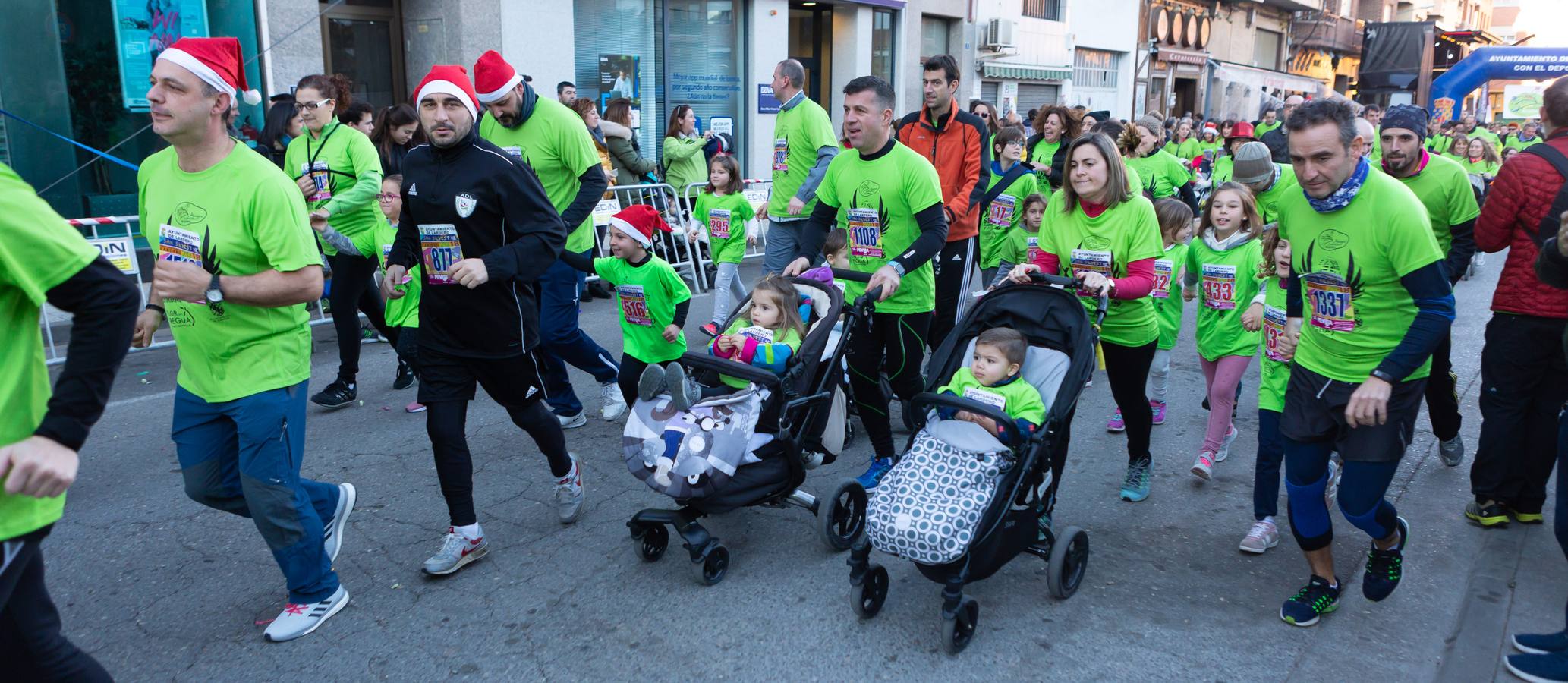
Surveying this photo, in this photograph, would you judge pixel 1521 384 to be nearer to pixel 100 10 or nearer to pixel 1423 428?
pixel 1423 428

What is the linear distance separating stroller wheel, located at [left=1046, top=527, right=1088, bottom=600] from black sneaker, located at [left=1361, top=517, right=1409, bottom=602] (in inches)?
37.3

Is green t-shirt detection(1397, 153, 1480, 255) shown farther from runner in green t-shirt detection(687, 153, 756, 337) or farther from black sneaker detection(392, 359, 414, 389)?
black sneaker detection(392, 359, 414, 389)

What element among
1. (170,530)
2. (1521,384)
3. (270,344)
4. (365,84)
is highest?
(365,84)

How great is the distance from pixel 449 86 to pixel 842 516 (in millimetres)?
2212

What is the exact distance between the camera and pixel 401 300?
614 cm

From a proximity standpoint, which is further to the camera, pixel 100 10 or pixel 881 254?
pixel 100 10

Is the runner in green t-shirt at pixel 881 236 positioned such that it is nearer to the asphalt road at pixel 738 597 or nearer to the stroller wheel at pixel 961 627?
the asphalt road at pixel 738 597

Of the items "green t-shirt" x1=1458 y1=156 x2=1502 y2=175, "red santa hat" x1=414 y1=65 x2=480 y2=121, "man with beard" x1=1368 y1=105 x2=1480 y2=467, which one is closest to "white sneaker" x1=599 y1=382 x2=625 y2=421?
"red santa hat" x1=414 y1=65 x2=480 y2=121

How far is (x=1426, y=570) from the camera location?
4160 millimetres

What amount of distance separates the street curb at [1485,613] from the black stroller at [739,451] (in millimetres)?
2118

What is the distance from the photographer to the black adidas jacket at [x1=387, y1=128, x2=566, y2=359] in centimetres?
390

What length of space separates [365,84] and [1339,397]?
12.1m

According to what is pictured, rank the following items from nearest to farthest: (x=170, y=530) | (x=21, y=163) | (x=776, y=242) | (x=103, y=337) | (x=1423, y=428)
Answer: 1. (x=103, y=337)
2. (x=170, y=530)
3. (x=1423, y=428)
4. (x=776, y=242)
5. (x=21, y=163)

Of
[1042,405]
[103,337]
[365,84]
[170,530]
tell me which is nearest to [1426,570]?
[1042,405]
